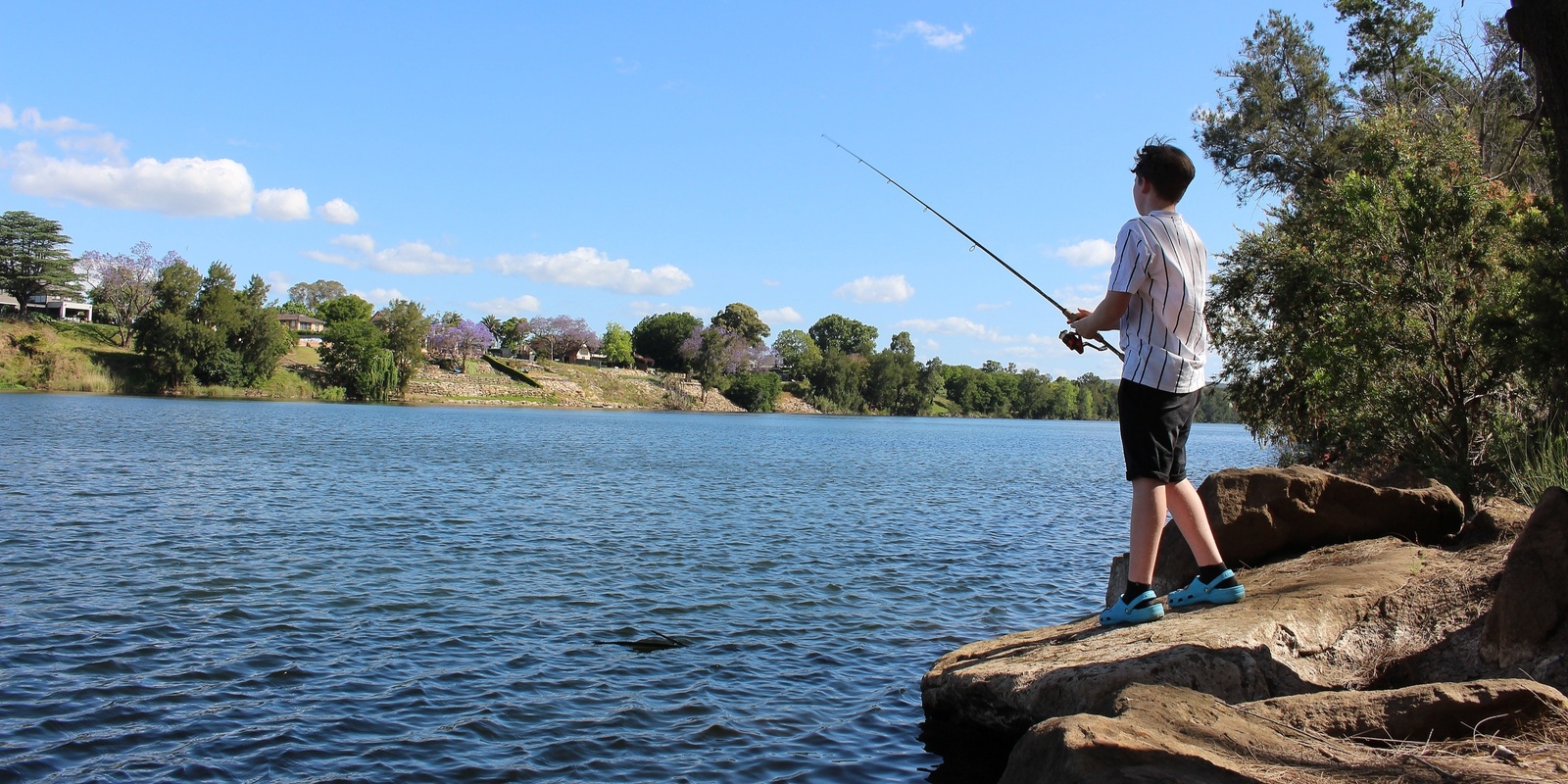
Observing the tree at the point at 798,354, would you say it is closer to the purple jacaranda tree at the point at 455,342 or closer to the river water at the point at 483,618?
the purple jacaranda tree at the point at 455,342

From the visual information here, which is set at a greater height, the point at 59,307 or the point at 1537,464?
the point at 59,307

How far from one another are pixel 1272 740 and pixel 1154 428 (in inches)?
74.9

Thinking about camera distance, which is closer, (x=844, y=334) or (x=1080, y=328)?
(x=1080, y=328)

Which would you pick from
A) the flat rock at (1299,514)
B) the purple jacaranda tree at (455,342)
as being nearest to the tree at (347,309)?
the purple jacaranda tree at (455,342)

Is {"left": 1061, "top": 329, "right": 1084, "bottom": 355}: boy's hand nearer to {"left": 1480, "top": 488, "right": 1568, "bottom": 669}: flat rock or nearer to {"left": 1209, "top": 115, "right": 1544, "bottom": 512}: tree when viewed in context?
{"left": 1480, "top": 488, "right": 1568, "bottom": 669}: flat rock

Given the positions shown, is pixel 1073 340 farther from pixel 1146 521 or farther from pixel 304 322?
pixel 304 322

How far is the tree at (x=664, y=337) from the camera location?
13575 centimetres

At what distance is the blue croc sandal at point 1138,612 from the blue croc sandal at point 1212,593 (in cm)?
24

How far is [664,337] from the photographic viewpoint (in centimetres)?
13738

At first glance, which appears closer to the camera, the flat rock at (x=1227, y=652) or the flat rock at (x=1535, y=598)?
the flat rock at (x=1535, y=598)

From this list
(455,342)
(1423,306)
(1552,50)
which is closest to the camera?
(1552,50)

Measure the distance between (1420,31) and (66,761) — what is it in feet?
92.7

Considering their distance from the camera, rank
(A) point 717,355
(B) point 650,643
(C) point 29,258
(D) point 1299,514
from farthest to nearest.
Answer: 1. (A) point 717,355
2. (C) point 29,258
3. (B) point 650,643
4. (D) point 1299,514

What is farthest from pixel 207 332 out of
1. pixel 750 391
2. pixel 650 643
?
pixel 650 643
